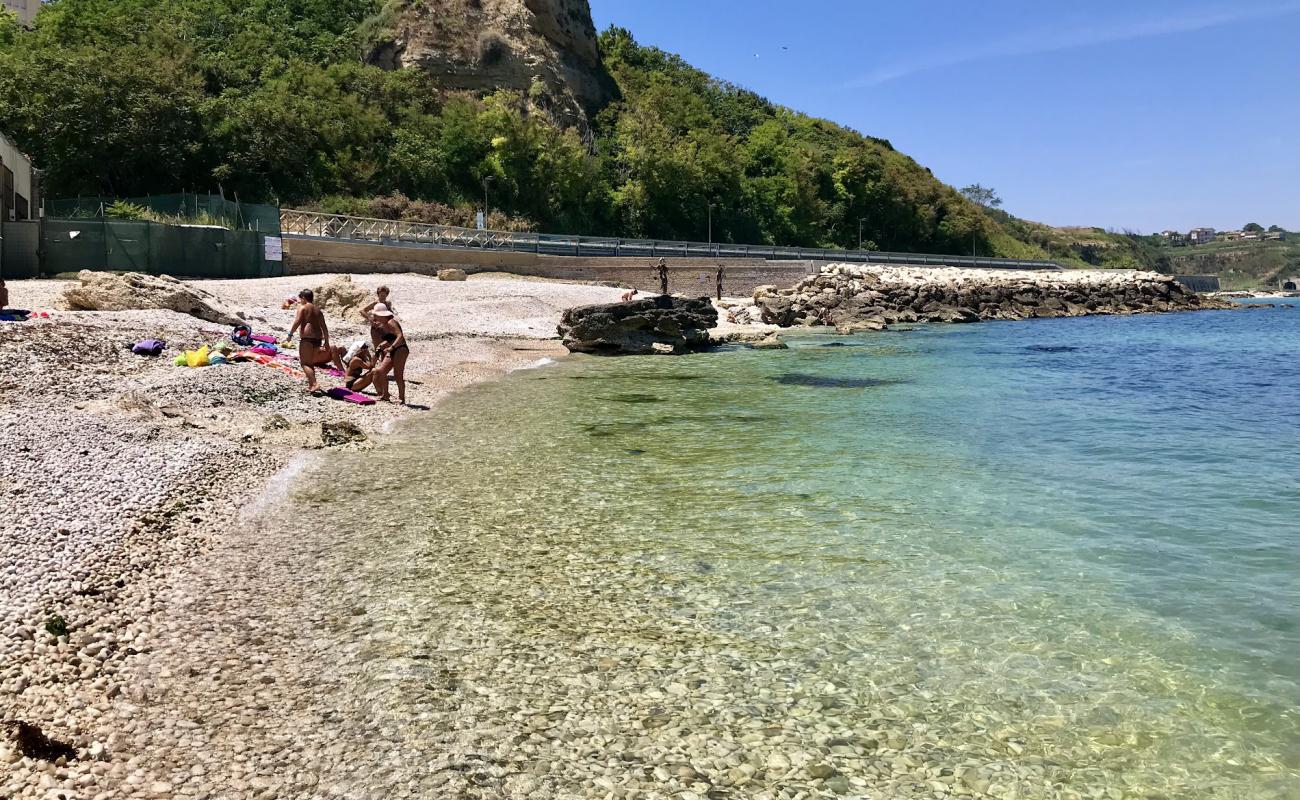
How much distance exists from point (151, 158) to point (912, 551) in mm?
51514

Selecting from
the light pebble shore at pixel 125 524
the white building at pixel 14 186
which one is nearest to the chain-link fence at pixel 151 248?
the white building at pixel 14 186

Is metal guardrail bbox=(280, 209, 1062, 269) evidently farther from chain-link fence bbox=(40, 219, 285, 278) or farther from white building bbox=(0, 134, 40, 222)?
white building bbox=(0, 134, 40, 222)

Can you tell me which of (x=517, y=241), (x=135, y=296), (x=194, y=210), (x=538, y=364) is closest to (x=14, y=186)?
(x=194, y=210)

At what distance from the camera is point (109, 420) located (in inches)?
361

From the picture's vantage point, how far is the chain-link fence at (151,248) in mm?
25484

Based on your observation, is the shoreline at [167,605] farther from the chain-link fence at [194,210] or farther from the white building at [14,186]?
the chain-link fence at [194,210]

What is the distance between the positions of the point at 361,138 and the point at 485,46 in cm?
1779

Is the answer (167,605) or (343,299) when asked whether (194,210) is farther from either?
(167,605)

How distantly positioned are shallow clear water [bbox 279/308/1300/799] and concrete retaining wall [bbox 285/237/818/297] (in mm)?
23831

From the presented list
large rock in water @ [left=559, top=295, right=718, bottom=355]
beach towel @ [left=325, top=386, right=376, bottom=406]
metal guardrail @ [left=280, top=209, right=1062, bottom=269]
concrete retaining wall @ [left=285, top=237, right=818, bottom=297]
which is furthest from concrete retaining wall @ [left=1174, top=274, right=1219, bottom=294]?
beach towel @ [left=325, top=386, right=376, bottom=406]

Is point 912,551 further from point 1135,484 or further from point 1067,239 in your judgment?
point 1067,239

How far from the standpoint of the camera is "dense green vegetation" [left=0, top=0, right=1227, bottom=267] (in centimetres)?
4456

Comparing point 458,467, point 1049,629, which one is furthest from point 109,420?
point 1049,629

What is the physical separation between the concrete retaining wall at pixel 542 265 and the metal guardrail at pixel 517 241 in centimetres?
112
